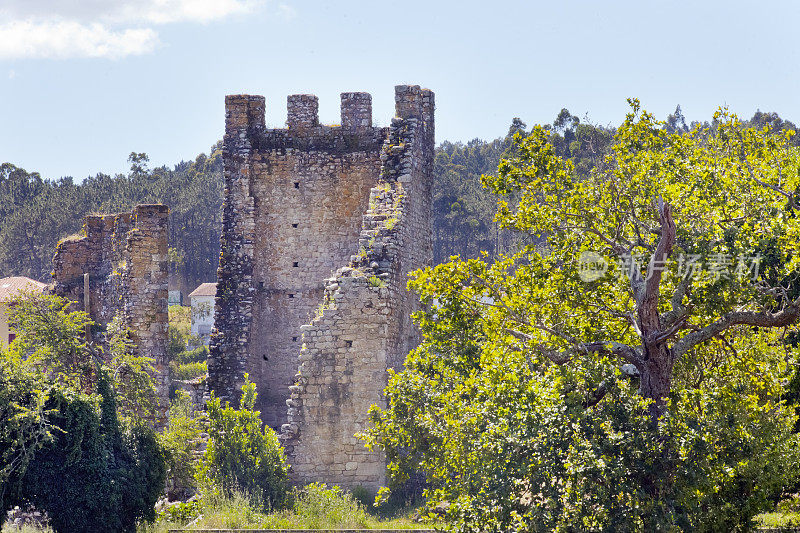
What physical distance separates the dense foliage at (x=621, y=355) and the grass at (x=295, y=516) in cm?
123

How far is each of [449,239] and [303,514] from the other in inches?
2089

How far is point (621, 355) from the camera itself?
11102 millimetres

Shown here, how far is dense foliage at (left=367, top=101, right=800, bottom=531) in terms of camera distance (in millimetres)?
9891

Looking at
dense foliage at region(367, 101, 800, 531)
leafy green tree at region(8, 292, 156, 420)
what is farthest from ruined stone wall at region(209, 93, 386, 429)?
dense foliage at region(367, 101, 800, 531)

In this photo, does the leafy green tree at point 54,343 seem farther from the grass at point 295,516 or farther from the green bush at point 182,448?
the grass at point 295,516

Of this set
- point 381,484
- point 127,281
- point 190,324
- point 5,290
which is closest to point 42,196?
point 190,324

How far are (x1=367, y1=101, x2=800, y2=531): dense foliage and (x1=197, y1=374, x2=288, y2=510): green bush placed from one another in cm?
272

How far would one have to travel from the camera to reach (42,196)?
245 feet

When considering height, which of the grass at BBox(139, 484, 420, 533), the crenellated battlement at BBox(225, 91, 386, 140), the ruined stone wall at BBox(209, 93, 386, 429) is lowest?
the grass at BBox(139, 484, 420, 533)

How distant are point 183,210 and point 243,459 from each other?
5962 centimetres

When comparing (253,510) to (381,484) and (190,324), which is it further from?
(190,324)

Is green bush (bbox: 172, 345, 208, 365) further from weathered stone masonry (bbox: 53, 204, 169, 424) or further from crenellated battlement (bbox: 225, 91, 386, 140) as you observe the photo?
crenellated battlement (bbox: 225, 91, 386, 140)

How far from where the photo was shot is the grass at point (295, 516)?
1422 cm

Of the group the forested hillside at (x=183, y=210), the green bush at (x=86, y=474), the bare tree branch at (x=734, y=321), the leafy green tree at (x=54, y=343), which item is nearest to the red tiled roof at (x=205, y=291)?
the forested hillside at (x=183, y=210)
